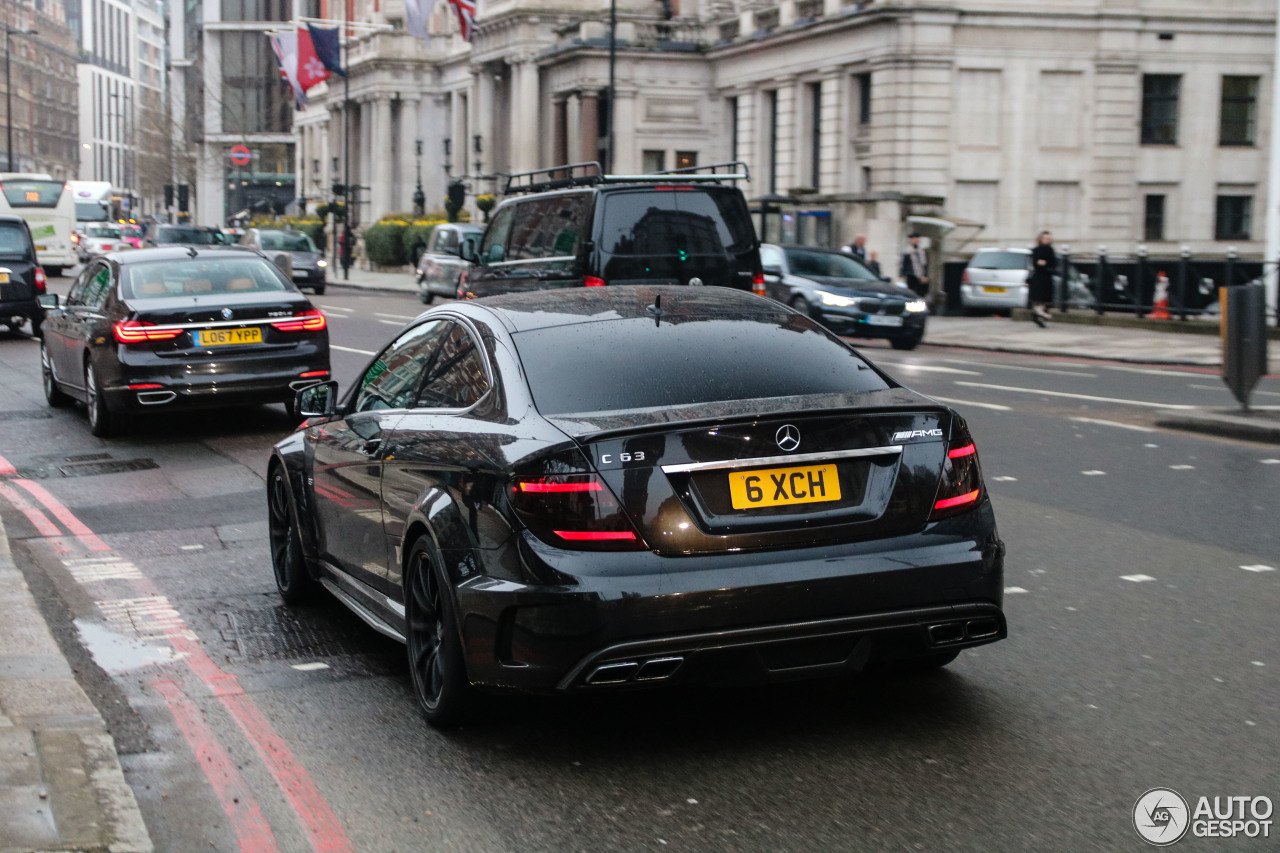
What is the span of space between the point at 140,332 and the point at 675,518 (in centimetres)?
936

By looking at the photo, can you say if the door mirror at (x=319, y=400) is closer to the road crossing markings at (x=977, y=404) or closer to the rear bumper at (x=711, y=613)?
the rear bumper at (x=711, y=613)

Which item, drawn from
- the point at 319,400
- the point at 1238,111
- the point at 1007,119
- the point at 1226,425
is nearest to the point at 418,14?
the point at 1007,119

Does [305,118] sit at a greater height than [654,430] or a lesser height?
greater

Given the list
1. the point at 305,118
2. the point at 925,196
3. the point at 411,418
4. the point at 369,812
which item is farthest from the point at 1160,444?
the point at 305,118

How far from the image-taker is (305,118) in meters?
111

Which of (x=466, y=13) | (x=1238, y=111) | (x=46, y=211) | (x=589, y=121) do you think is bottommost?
(x=46, y=211)

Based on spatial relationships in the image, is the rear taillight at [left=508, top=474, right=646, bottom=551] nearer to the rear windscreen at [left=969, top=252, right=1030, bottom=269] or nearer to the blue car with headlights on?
the blue car with headlights on

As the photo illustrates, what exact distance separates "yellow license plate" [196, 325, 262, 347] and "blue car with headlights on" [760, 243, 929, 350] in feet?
41.4

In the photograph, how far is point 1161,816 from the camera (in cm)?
443

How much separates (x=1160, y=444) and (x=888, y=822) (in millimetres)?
8919

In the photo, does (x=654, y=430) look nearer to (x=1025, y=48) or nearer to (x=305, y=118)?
(x=1025, y=48)

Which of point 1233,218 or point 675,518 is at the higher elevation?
point 1233,218

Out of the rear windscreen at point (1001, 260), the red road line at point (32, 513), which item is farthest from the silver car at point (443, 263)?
the red road line at point (32, 513)

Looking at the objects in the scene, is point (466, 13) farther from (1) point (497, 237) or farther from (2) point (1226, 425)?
(2) point (1226, 425)
